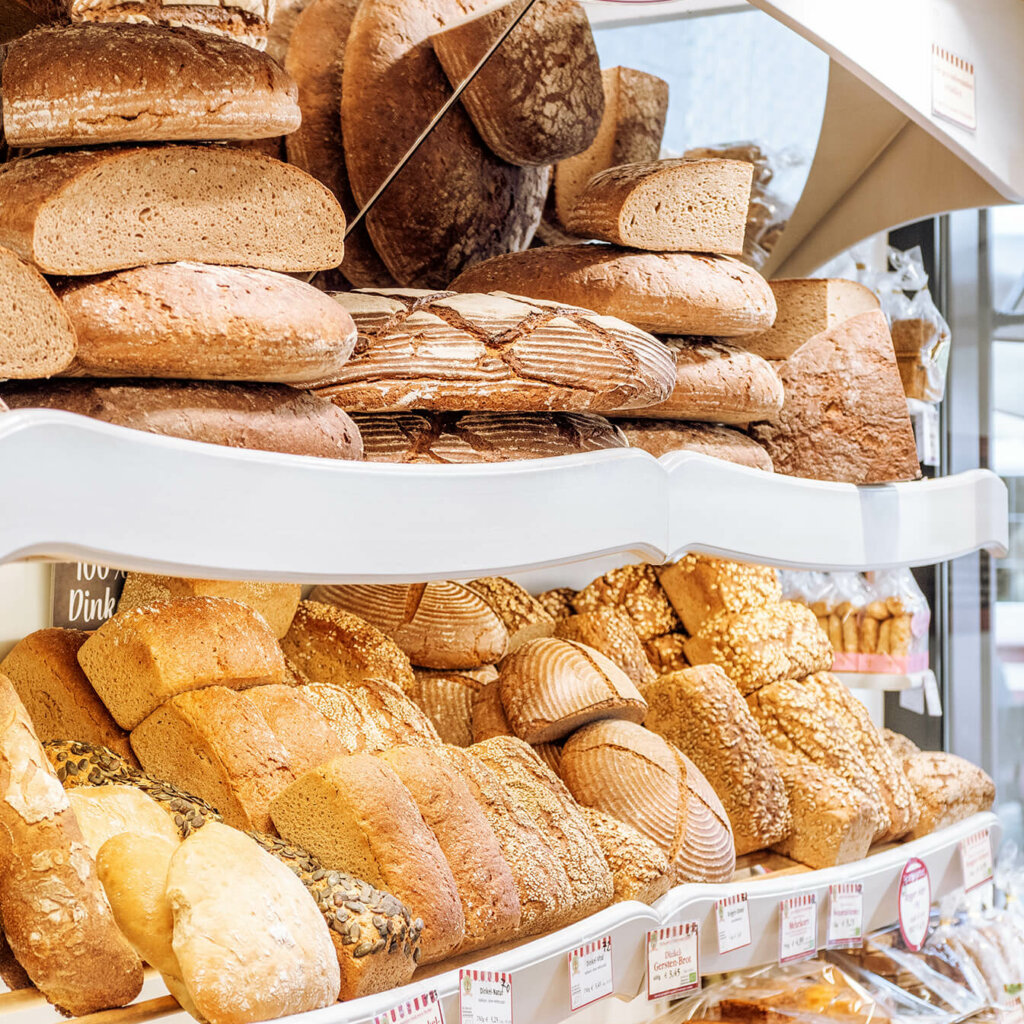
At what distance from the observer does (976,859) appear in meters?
1.88

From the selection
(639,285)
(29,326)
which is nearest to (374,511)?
(29,326)

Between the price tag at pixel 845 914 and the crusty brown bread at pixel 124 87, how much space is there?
119 cm

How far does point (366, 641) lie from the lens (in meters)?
1.53

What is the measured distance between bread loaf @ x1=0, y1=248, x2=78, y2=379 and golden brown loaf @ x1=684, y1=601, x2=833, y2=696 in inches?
45.8

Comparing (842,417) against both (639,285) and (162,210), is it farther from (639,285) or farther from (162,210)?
(162,210)

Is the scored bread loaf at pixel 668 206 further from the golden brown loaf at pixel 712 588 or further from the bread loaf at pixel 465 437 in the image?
the golden brown loaf at pixel 712 588

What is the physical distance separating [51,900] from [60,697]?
39 centimetres

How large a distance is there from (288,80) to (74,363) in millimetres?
305

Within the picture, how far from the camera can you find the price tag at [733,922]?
4.72 feet

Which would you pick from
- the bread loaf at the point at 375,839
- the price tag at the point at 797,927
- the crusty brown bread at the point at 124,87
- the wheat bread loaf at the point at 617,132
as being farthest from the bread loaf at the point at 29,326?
the price tag at the point at 797,927

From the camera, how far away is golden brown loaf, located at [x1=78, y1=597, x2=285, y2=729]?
1.21 metres

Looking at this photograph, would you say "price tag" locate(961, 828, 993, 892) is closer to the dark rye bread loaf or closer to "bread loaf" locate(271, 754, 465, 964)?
"bread loaf" locate(271, 754, 465, 964)

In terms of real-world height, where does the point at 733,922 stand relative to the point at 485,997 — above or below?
below

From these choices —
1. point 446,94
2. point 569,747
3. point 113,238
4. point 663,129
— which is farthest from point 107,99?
point 663,129
